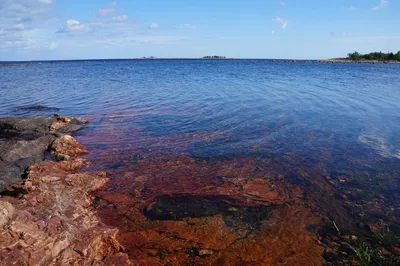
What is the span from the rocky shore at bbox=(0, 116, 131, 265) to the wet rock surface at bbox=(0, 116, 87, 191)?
0.10 ft

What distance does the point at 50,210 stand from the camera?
22.5ft

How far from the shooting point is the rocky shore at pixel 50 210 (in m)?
5.11

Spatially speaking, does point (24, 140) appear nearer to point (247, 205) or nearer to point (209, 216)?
point (209, 216)

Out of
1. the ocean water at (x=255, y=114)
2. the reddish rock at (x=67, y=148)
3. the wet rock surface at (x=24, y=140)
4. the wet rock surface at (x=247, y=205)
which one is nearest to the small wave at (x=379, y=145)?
the ocean water at (x=255, y=114)

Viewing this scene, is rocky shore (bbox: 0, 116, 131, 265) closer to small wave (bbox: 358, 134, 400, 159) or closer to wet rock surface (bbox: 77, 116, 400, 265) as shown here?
wet rock surface (bbox: 77, 116, 400, 265)

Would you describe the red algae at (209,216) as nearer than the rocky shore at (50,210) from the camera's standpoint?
No

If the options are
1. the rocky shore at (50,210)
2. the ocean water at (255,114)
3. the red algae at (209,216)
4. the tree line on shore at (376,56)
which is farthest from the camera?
the tree line on shore at (376,56)

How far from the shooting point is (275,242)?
679 centimetres

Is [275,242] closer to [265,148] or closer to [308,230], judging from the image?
[308,230]

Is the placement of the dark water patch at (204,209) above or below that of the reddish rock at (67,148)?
below

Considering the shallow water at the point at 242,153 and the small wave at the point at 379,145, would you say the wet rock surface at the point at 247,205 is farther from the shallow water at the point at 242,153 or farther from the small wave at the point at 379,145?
the small wave at the point at 379,145

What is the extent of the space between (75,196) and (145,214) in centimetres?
213

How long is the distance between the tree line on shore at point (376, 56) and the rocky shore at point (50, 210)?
425ft

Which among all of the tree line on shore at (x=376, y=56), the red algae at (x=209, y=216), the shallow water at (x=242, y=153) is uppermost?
the tree line on shore at (x=376, y=56)
